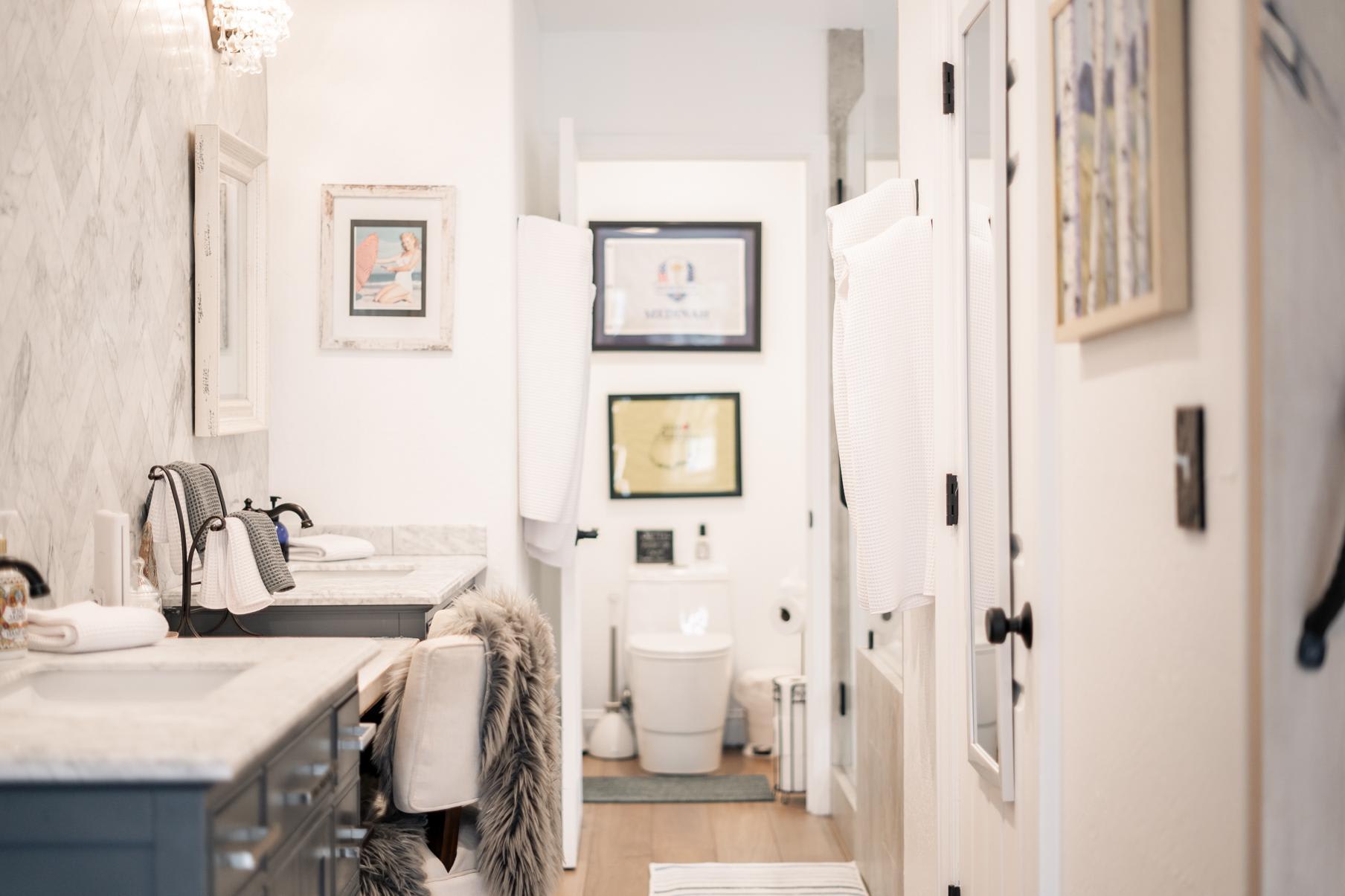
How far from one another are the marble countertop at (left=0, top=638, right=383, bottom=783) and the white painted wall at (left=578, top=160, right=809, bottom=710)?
9.41ft

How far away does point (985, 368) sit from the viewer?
190 cm

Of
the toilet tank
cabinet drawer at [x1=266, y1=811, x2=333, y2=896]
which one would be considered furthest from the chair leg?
the toilet tank

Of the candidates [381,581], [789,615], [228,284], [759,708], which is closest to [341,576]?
[381,581]

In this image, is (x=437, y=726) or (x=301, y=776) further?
(x=437, y=726)

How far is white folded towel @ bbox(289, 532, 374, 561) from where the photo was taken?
263 cm

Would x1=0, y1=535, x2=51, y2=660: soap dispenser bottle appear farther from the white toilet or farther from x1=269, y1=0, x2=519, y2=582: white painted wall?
the white toilet

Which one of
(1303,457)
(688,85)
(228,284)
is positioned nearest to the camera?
(1303,457)

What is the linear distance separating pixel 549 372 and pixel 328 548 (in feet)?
2.58

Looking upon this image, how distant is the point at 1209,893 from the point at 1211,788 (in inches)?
4.3

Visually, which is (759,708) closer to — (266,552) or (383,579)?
(383,579)

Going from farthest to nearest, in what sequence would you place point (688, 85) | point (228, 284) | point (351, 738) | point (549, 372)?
point (688, 85)
point (549, 372)
point (228, 284)
point (351, 738)

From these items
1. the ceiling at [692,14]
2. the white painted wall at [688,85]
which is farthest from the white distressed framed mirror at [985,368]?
the white painted wall at [688,85]

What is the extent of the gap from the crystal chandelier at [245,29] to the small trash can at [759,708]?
9.80 feet

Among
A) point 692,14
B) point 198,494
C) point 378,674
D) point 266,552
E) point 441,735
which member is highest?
point 692,14
